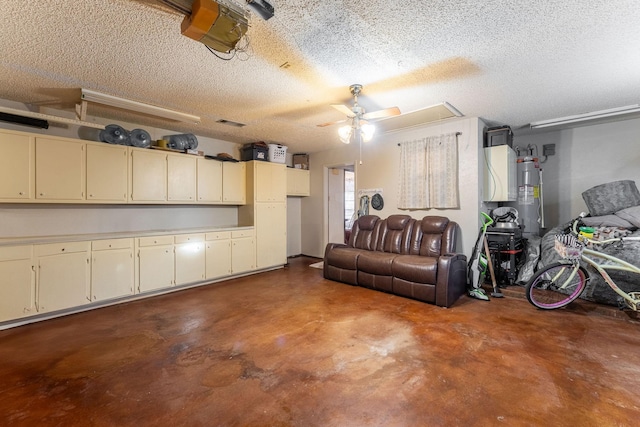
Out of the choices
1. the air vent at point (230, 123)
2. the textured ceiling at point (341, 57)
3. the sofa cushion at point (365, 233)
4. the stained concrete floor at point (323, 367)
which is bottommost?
the stained concrete floor at point (323, 367)

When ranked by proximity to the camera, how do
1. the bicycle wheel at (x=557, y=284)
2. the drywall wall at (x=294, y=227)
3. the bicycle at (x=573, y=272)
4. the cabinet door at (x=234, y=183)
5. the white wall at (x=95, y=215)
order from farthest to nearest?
the drywall wall at (x=294, y=227)
the cabinet door at (x=234, y=183)
the white wall at (x=95, y=215)
the bicycle wheel at (x=557, y=284)
the bicycle at (x=573, y=272)

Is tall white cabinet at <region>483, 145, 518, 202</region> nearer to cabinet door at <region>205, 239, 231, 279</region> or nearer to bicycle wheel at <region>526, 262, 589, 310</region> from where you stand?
bicycle wheel at <region>526, 262, 589, 310</region>

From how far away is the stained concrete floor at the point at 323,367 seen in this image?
1654mm

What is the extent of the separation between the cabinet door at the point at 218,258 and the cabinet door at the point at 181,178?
82 centimetres

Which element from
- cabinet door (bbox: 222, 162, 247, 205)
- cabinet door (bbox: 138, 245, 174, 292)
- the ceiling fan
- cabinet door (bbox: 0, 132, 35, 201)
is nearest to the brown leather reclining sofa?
the ceiling fan

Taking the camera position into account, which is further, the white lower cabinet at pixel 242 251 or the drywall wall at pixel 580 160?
the white lower cabinet at pixel 242 251

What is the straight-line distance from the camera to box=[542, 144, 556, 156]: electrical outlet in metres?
4.73

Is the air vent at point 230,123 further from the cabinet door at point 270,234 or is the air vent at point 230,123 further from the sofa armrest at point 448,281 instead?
the sofa armrest at point 448,281

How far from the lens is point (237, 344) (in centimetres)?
250

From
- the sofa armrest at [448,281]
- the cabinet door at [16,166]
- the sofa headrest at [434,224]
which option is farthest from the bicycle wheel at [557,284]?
the cabinet door at [16,166]

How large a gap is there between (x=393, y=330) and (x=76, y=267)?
A: 11.7 ft

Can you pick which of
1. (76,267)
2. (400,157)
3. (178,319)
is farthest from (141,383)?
(400,157)

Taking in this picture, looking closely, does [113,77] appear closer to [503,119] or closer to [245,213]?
[245,213]

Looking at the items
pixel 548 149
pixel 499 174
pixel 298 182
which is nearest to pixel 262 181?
pixel 298 182
